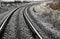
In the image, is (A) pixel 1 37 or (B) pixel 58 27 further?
(B) pixel 58 27

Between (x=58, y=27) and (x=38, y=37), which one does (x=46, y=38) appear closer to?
(x=38, y=37)

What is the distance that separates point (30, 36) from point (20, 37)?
0.69 m

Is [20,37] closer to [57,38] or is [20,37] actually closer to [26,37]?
[26,37]

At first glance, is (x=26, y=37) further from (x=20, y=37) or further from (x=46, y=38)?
(x=46, y=38)

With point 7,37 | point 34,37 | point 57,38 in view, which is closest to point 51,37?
point 57,38

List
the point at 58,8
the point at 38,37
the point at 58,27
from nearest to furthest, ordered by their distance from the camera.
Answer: the point at 38,37, the point at 58,27, the point at 58,8

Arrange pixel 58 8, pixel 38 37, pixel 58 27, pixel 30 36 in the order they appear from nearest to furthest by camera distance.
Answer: pixel 38 37 < pixel 30 36 < pixel 58 27 < pixel 58 8

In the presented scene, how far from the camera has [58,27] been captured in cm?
1217

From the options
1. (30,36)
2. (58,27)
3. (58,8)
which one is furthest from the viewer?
(58,8)

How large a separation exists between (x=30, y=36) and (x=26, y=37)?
1.03ft

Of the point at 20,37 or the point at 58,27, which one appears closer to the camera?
the point at 20,37

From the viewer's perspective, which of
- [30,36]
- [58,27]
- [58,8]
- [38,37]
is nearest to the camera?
[38,37]

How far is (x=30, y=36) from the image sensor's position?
903cm

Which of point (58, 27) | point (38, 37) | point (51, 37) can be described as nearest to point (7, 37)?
point (38, 37)
